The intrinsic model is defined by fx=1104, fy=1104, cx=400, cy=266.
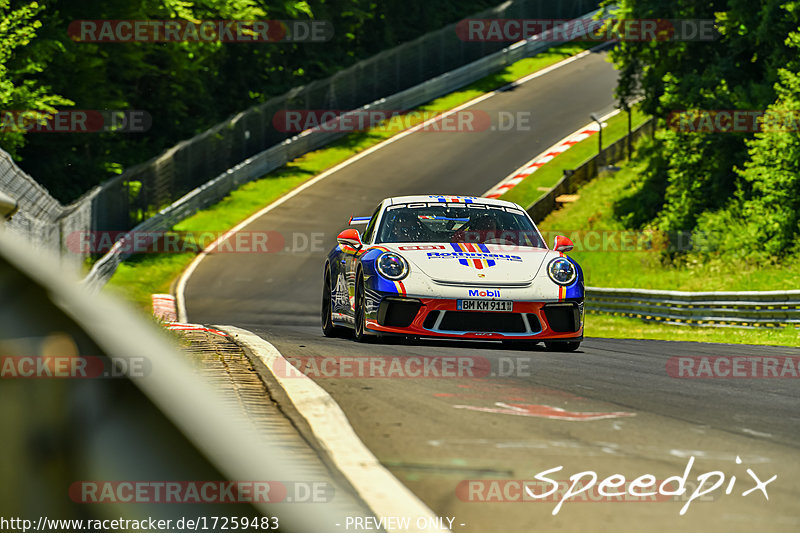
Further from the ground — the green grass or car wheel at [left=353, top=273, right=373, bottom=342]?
car wheel at [left=353, top=273, right=373, bottom=342]

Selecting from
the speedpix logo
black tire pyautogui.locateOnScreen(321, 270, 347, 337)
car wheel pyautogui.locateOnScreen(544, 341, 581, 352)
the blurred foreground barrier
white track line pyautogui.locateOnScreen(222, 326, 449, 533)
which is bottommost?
black tire pyautogui.locateOnScreen(321, 270, 347, 337)

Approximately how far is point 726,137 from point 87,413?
2871 cm

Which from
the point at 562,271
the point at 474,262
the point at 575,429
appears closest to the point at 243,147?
the point at 474,262

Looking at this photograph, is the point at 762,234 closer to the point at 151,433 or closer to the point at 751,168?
the point at 751,168

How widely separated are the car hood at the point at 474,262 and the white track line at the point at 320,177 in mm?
10449

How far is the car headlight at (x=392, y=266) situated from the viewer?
1004cm

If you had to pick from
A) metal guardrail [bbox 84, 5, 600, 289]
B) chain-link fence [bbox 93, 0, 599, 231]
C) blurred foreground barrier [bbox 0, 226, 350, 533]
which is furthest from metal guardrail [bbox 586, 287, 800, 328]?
blurred foreground barrier [bbox 0, 226, 350, 533]

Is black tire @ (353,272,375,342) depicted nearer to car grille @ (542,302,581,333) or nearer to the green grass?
car grille @ (542,302,581,333)

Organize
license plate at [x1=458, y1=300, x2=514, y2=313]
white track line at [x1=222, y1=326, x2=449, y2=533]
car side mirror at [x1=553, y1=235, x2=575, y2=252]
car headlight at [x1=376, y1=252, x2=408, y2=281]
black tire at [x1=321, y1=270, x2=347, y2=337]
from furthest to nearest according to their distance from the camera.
A: black tire at [x1=321, y1=270, x2=347, y2=337]
car side mirror at [x1=553, y1=235, x2=575, y2=252]
car headlight at [x1=376, y1=252, x2=408, y2=281]
license plate at [x1=458, y1=300, x2=514, y2=313]
white track line at [x1=222, y1=326, x2=449, y2=533]

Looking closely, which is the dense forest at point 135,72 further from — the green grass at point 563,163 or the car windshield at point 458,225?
the car windshield at point 458,225

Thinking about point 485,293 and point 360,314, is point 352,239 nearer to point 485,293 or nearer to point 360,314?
point 360,314

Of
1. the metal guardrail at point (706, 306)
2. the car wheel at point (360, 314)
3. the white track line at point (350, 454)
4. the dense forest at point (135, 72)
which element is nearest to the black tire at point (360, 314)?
the car wheel at point (360, 314)

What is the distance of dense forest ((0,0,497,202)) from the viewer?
97.5 feet

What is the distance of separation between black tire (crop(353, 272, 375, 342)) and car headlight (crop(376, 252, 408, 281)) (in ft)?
1.07
